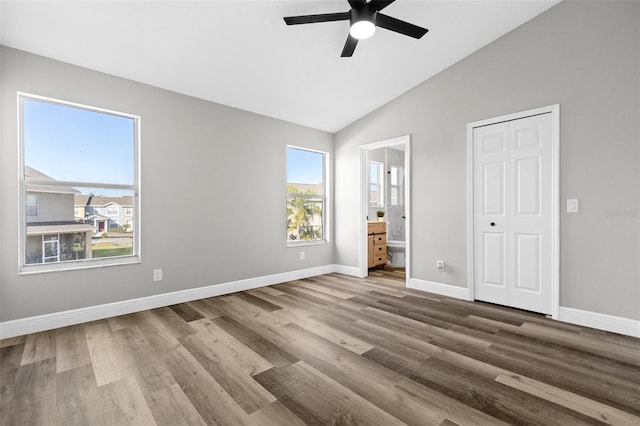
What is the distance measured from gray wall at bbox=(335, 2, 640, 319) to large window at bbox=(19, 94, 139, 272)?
3829 millimetres

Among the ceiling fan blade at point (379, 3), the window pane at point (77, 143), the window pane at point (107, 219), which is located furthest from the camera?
the window pane at point (107, 219)

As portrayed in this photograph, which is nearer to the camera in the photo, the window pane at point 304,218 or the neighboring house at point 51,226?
the neighboring house at point 51,226

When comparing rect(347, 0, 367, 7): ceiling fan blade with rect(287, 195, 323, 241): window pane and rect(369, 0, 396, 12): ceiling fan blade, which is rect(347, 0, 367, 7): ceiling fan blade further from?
rect(287, 195, 323, 241): window pane

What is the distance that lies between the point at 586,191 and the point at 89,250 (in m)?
5.00

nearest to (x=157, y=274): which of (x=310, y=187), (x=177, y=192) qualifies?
(x=177, y=192)

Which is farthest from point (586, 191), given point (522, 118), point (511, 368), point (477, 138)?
point (511, 368)

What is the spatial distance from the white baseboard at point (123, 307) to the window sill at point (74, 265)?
1.32 feet

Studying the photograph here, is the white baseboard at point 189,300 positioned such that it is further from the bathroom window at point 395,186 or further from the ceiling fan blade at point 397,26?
the bathroom window at point 395,186

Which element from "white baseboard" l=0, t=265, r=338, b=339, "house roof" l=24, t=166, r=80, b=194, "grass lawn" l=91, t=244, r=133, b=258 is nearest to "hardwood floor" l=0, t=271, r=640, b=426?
"white baseboard" l=0, t=265, r=338, b=339

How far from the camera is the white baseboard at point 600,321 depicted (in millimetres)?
2654

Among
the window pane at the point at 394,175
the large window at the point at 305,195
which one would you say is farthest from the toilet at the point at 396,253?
the window pane at the point at 394,175

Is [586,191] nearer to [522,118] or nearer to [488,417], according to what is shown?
[522,118]

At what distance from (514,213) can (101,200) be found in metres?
4.52

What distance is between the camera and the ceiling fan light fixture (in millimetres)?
2348
